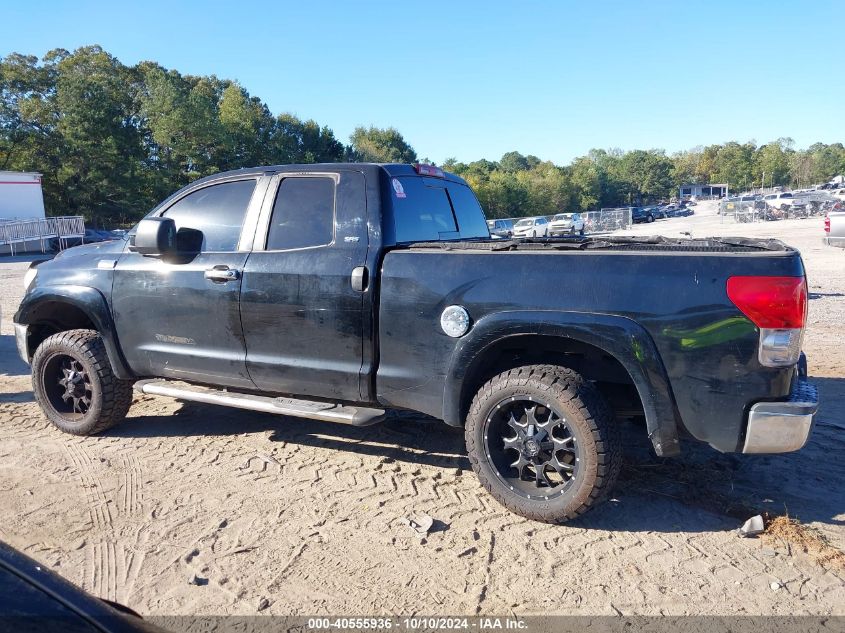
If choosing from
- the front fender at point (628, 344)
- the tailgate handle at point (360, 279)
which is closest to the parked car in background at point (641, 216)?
the tailgate handle at point (360, 279)

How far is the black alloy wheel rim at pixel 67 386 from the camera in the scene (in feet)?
16.7

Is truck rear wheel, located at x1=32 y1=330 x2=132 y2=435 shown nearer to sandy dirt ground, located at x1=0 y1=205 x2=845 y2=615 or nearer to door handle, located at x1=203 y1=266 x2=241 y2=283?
sandy dirt ground, located at x1=0 y1=205 x2=845 y2=615

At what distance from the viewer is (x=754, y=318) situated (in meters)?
3.09

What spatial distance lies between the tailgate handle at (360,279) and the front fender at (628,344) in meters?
0.88

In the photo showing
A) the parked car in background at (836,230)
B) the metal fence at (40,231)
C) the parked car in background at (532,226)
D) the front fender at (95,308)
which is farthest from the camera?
the parked car in background at (532,226)

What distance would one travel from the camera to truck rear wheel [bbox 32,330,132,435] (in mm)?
4941

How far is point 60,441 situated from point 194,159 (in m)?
44.2

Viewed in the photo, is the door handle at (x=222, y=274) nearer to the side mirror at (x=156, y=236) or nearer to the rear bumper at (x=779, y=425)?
the side mirror at (x=156, y=236)

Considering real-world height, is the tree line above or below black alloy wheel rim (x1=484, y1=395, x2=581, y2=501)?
above

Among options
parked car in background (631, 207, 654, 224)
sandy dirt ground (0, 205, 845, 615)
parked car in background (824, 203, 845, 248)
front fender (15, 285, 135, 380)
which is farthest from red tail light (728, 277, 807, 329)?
parked car in background (631, 207, 654, 224)

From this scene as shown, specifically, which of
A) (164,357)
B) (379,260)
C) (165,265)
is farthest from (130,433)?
(379,260)

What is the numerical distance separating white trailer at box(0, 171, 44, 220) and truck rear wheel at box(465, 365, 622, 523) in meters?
34.4

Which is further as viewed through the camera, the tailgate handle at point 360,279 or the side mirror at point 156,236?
the side mirror at point 156,236

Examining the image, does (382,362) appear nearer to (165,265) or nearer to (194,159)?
(165,265)
